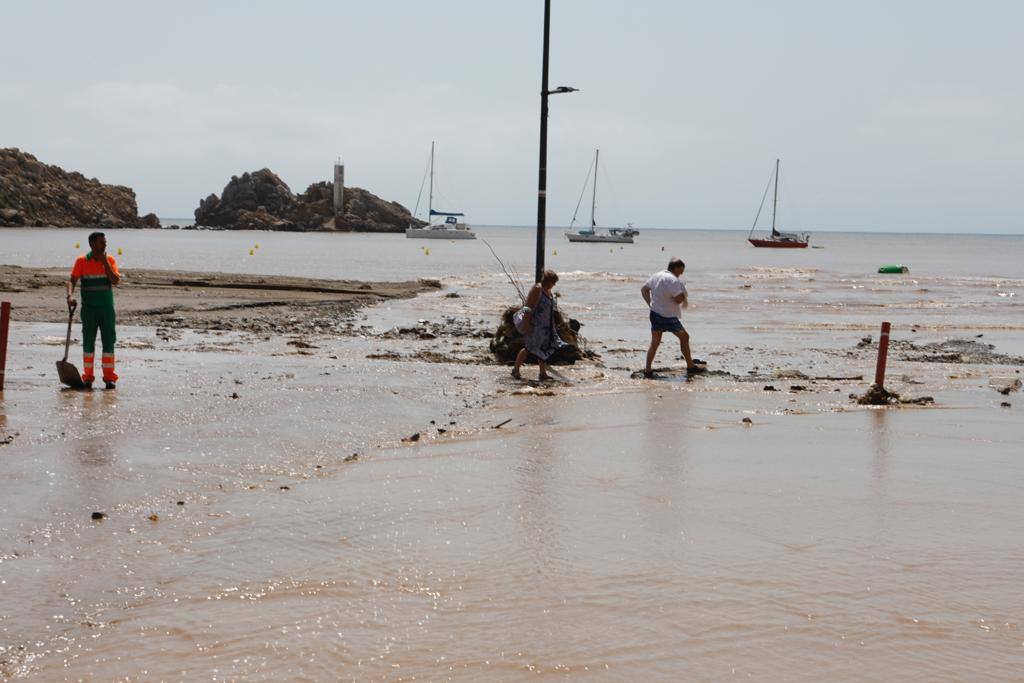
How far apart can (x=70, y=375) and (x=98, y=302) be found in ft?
2.76

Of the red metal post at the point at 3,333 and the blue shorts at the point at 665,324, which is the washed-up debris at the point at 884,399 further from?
the red metal post at the point at 3,333

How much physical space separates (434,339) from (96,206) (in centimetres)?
14855

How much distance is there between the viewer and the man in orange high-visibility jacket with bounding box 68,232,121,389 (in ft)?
35.8

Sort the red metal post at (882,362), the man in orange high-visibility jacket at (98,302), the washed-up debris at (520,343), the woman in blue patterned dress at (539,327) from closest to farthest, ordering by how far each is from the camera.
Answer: the man in orange high-visibility jacket at (98,302) < the red metal post at (882,362) < the woman in blue patterned dress at (539,327) < the washed-up debris at (520,343)

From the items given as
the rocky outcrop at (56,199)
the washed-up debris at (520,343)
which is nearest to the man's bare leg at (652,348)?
the washed-up debris at (520,343)

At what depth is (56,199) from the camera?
469 feet

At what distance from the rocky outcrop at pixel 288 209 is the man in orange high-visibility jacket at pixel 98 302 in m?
149

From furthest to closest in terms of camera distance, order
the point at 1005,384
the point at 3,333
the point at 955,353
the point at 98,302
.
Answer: the point at 955,353, the point at 1005,384, the point at 98,302, the point at 3,333

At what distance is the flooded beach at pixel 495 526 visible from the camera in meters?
4.58

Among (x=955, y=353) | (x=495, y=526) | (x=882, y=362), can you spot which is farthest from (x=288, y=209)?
(x=495, y=526)

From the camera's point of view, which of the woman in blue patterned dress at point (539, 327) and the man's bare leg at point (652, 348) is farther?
the man's bare leg at point (652, 348)

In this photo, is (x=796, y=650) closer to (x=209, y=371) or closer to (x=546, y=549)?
(x=546, y=549)

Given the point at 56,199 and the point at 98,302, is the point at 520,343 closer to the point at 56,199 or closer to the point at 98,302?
the point at 98,302

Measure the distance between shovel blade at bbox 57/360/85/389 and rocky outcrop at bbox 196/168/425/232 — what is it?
149481 mm
